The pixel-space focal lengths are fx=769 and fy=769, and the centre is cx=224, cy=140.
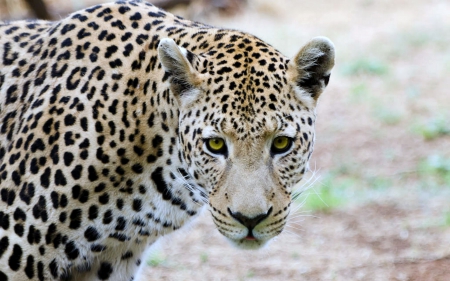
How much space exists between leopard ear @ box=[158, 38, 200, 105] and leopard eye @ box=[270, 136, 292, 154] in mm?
666

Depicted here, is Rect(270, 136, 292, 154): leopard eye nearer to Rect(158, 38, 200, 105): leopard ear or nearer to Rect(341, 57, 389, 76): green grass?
Rect(158, 38, 200, 105): leopard ear

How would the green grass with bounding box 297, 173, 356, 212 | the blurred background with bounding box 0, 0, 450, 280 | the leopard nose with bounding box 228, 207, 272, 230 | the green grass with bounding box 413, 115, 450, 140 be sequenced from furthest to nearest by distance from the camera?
1. the green grass with bounding box 413, 115, 450, 140
2. the green grass with bounding box 297, 173, 356, 212
3. the blurred background with bounding box 0, 0, 450, 280
4. the leopard nose with bounding box 228, 207, 272, 230

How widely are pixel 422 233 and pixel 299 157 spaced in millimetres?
4552

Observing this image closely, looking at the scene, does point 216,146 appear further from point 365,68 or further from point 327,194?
point 365,68

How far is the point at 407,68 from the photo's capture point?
16.5m

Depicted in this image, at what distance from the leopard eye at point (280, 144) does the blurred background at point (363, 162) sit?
119 centimetres

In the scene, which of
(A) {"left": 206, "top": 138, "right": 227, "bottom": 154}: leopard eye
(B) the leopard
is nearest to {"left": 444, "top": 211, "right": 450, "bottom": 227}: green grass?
(B) the leopard

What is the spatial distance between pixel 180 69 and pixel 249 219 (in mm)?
1183

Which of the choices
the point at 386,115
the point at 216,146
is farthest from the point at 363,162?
the point at 216,146

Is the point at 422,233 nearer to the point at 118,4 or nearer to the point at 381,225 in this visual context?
the point at 381,225

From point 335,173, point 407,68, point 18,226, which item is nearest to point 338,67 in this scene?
point 407,68

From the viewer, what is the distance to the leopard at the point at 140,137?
17.5 feet

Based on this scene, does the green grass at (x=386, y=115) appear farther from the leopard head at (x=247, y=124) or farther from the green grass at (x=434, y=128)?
the leopard head at (x=247, y=124)

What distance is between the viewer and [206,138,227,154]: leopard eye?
5366 millimetres
